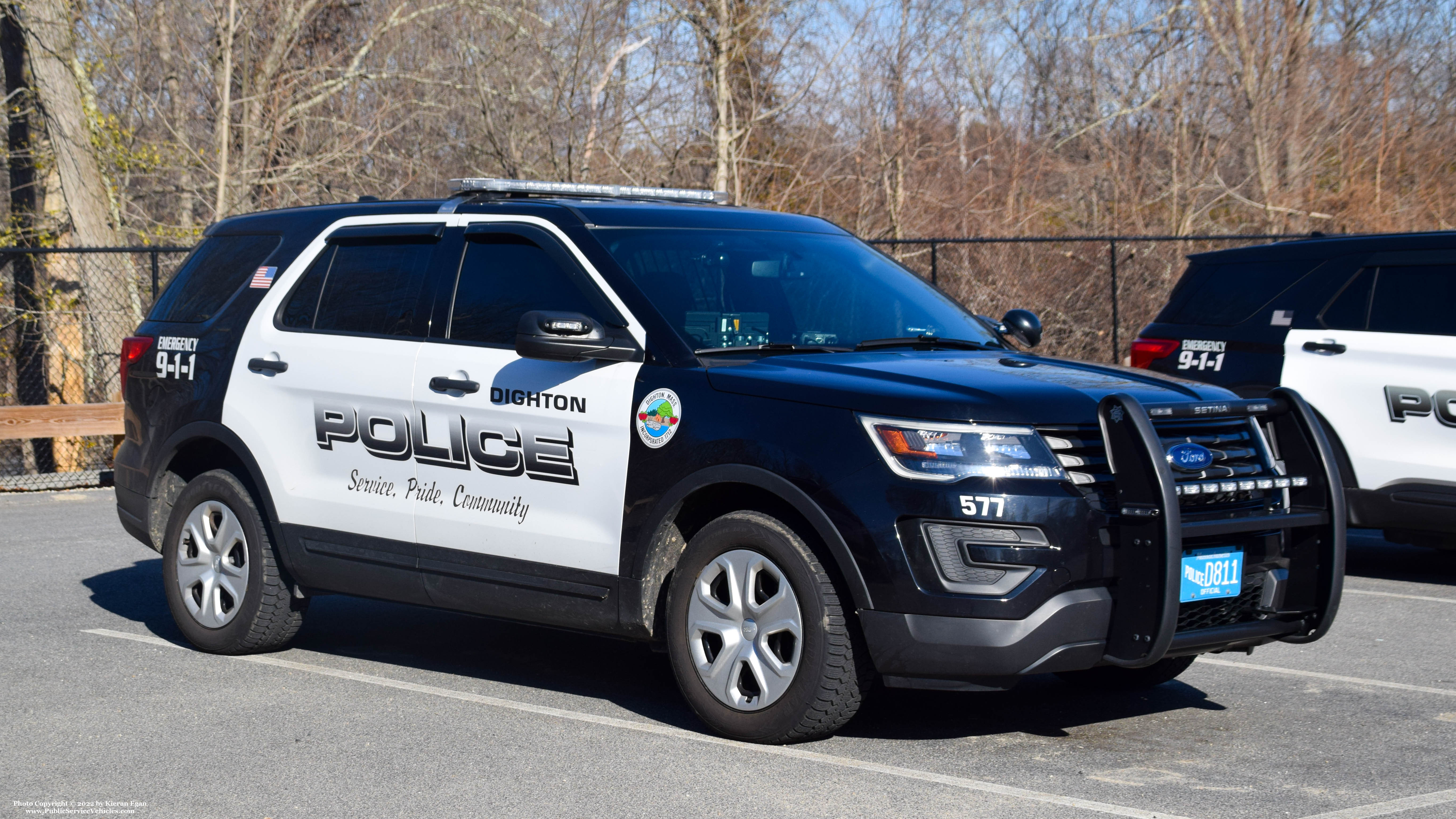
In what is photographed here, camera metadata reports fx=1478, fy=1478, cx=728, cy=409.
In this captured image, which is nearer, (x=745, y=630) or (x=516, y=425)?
(x=745, y=630)

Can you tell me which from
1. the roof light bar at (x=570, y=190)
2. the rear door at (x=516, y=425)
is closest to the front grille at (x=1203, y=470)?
the rear door at (x=516, y=425)

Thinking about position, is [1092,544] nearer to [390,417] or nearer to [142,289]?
[390,417]

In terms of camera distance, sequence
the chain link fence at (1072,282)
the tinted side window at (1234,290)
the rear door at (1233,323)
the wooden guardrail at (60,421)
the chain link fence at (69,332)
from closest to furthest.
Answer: the rear door at (1233,323)
the tinted side window at (1234,290)
the wooden guardrail at (60,421)
the chain link fence at (69,332)
the chain link fence at (1072,282)

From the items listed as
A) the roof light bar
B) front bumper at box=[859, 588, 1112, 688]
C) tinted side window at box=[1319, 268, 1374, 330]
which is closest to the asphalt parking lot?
front bumper at box=[859, 588, 1112, 688]

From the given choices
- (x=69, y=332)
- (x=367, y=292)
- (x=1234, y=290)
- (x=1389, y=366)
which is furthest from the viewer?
(x=69, y=332)

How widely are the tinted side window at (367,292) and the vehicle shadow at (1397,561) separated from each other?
223 inches

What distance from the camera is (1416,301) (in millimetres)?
8406

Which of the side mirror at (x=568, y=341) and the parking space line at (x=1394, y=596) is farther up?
the side mirror at (x=568, y=341)

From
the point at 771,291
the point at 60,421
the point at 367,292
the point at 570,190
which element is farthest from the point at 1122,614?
the point at 60,421

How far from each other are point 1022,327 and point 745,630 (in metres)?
2.26

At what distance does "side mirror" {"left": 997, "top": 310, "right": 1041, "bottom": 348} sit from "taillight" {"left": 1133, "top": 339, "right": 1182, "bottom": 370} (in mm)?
2998

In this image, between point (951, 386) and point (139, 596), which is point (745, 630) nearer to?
point (951, 386)

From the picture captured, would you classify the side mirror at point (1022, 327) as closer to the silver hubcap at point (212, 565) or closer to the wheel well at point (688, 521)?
the wheel well at point (688, 521)

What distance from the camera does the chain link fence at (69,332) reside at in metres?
17.6
